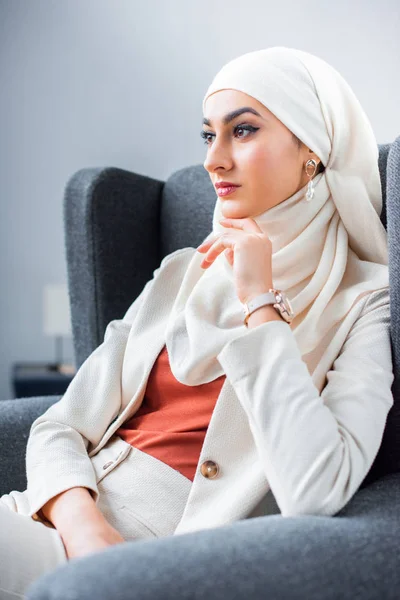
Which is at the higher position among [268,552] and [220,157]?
[220,157]

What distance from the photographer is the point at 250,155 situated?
137 cm

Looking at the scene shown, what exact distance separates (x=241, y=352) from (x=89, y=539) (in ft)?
1.17

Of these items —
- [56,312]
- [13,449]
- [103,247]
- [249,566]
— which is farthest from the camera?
[56,312]

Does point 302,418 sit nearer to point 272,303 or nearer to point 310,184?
point 272,303

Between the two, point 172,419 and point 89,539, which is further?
point 172,419

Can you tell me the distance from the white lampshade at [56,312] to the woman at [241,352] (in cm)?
254

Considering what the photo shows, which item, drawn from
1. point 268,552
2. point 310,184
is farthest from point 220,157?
point 268,552

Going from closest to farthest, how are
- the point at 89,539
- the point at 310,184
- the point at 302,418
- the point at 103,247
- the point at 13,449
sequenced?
the point at 302,418, the point at 89,539, the point at 310,184, the point at 13,449, the point at 103,247

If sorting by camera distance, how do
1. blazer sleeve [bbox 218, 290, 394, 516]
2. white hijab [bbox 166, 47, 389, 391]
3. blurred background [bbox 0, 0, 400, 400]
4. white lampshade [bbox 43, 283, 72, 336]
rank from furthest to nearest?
white lampshade [bbox 43, 283, 72, 336] → blurred background [bbox 0, 0, 400, 400] → white hijab [bbox 166, 47, 389, 391] → blazer sleeve [bbox 218, 290, 394, 516]

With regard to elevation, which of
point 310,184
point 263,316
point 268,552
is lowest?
point 268,552

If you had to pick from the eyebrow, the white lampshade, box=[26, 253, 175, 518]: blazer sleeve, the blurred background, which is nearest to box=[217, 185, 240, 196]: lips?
the eyebrow

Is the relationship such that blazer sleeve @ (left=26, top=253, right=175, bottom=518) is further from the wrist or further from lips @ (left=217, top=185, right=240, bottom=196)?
the wrist

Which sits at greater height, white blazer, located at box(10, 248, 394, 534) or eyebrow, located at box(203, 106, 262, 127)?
eyebrow, located at box(203, 106, 262, 127)

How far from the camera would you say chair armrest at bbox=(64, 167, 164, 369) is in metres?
1.84
